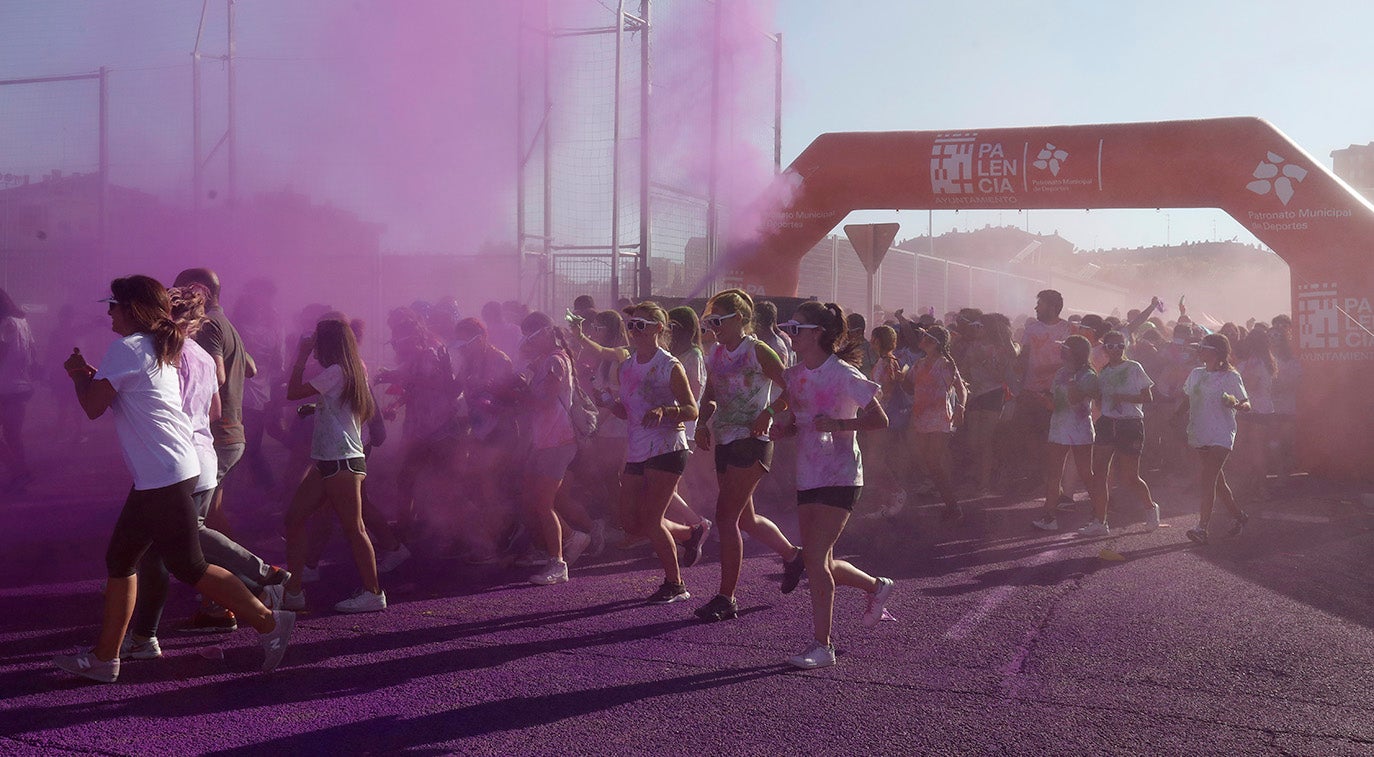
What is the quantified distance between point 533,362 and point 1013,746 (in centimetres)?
376

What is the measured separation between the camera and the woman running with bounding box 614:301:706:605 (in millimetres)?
5723

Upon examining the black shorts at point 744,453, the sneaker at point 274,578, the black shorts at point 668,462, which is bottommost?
the sneaker at point 274,578

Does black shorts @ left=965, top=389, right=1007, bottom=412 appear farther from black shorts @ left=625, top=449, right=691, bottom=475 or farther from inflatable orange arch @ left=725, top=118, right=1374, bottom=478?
black shorts @ left=625, top=449, right=691, bottom=475

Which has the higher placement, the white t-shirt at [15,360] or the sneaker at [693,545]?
the white t-shirt at [15,360]

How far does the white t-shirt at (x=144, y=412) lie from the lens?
4258mm

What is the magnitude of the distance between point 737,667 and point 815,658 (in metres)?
0.35

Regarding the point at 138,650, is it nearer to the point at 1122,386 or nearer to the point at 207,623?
the point at 207,623

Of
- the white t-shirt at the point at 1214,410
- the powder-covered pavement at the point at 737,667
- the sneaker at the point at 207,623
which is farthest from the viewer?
the white t-shirt at the point at 1214,410

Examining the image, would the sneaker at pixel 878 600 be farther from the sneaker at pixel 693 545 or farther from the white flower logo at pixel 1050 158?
the white flower logo at pixel 1050 158

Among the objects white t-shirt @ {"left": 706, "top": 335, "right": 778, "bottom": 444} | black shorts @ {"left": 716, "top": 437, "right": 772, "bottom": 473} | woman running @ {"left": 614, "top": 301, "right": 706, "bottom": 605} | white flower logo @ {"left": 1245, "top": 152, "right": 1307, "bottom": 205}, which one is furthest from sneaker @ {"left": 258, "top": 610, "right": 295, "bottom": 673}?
white flower logo @ {"left": 1245, "top": 152, "right": 1307, "bottom": 205}

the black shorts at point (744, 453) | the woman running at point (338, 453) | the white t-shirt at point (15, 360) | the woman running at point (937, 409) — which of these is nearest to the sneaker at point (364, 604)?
the woman running at point (338, 453)

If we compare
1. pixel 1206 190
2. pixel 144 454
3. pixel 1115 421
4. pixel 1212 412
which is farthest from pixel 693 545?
pixel 1206 190

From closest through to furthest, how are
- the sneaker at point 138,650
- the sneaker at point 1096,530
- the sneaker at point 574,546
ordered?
1. the sneaker at point 138,650
2. the sneaker at point 574,546
3. the sneaker at point 1096,530

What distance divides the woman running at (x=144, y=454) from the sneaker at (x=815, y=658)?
2513mm
